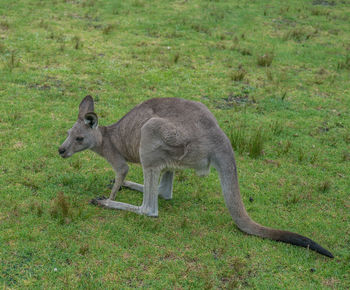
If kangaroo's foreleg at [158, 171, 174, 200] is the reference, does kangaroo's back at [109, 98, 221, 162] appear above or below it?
above

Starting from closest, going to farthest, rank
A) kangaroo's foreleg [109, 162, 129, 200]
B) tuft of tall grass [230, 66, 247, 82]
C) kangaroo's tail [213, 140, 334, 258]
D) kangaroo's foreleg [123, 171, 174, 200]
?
kangaroo's tail [213, 140, 334, 258]
kangaroo's foreleg [109, 162, 129, 200]
kangaroo's foreleg [123, 171, 174, 200]
tuft of tall grass [230, 66, 247, 82]

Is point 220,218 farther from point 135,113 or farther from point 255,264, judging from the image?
point 135,113

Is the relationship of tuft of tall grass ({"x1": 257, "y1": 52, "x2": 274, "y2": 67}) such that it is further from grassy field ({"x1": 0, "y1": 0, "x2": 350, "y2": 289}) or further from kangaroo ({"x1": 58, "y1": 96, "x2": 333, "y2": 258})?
kangaroo ({"x1": 58, "y1": 96, "x2": 333, "y2": 258})

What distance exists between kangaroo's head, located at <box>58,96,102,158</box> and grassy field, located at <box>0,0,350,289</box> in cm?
63

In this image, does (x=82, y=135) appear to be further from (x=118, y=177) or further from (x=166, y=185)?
(x=166, y=185)

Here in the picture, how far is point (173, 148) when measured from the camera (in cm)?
509

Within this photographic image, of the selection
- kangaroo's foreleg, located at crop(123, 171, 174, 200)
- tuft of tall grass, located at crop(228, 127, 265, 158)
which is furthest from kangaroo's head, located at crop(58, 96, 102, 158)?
tuft of tall grass, located at crop(228, 127, 265, 158)

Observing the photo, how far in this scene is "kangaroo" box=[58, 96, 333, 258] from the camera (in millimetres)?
5016

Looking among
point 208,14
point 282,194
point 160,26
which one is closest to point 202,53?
point 160,26

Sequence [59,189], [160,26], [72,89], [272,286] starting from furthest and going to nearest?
[160,26], [72,89], [59,189], [272,286]

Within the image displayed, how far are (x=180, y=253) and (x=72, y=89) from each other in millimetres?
5008

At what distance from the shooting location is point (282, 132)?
7930mm

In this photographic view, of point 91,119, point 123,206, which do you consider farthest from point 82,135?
point 123,206

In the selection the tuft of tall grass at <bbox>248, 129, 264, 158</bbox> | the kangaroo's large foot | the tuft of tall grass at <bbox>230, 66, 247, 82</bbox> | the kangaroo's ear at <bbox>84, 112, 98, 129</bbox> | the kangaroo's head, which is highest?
the kangaroo's ear at <bbox>84, 112, 98, 129</bbox>
